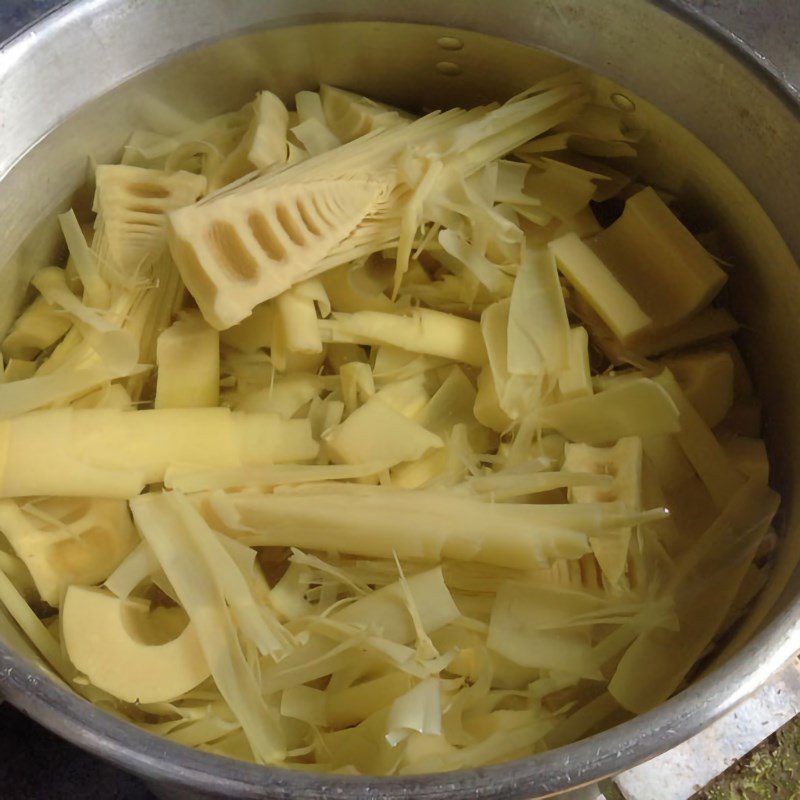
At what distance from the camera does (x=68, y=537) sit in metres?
0.67

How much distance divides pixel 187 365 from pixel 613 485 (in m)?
0.38

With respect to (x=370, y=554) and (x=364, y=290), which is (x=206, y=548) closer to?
(x=370, y=554)

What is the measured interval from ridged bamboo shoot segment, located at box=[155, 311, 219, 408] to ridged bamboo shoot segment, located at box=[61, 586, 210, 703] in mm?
185

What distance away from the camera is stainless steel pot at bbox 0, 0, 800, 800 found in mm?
716

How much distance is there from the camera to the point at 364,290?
79 cm

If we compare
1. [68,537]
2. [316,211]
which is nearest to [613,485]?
[316,211]

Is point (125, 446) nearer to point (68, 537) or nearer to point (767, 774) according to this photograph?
point (68, 537)

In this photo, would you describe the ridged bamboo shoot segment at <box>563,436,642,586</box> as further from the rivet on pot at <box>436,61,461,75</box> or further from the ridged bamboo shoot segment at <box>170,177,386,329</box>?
the rivet on pot at <box>436,61,461,75</box>

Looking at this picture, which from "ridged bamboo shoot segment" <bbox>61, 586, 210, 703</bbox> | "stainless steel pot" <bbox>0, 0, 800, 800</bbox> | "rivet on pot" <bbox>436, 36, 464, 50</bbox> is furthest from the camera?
"rivet on pot" <bbox>436, 36, 464, 50</bbox>

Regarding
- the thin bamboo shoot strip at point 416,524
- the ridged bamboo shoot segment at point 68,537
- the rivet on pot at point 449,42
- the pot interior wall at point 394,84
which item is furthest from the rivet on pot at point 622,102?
the ridged bamboo shoot segment at point 68,537

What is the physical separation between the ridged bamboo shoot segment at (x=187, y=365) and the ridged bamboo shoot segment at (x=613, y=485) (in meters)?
0.32

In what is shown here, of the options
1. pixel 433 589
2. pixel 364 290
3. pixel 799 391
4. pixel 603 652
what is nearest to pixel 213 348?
pixel 364 290

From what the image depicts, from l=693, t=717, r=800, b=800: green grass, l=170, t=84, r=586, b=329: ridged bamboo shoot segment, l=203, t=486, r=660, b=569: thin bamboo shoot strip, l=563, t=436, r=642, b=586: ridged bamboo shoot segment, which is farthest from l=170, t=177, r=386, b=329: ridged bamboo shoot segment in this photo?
l=693, t=717, r=800, b=800: green grass

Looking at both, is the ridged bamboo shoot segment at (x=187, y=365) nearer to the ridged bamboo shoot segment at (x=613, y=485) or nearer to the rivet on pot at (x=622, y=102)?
the ridged bamboo shoot segment at (x=613, y=485)
